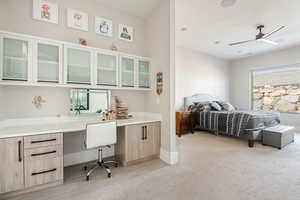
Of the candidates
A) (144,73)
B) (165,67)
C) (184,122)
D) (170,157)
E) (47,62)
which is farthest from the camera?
(184,122)

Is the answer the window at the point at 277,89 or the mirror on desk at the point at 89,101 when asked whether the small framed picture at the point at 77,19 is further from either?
the window at the point at 277,89

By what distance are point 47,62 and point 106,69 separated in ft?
2.94

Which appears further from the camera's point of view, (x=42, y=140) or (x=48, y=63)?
(x=48, y=63)

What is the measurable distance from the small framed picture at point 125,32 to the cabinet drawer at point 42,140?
89.3 inches

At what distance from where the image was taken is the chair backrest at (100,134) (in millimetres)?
1928

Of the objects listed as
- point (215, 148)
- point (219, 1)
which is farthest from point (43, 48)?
point (215, 148)

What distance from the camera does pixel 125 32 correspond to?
3.06m

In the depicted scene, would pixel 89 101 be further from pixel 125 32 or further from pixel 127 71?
pixel 125 32

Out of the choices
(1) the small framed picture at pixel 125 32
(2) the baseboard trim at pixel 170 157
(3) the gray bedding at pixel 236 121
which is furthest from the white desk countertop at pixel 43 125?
(3) the gray bedding at pixel 236 121

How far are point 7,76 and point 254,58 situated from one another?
7911 millimetres

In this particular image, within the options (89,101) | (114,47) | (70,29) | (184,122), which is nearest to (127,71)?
(114,47)

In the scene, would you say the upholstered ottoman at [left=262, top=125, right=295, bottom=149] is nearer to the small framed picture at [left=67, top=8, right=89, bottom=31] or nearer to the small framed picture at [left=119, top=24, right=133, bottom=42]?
the small framed picture at [left=119, top=24, right=133, bottom=42]

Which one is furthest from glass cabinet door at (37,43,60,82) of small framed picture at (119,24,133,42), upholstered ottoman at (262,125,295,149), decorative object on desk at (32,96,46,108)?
upholstered ottoman at (262,125,295,149)

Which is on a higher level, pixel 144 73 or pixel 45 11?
pixel 45 11
